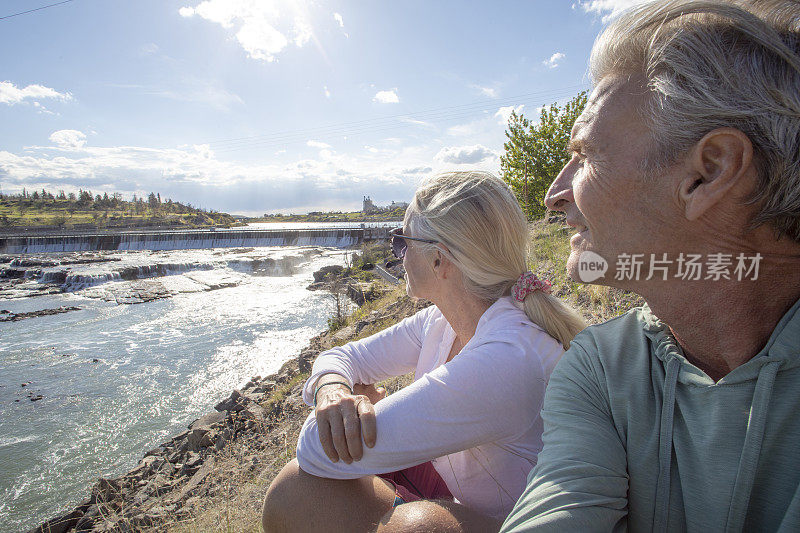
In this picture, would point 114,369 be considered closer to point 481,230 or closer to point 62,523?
point 62,523

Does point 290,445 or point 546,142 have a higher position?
point 546,142

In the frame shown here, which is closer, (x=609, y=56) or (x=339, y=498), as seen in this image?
(x=609, y=56)

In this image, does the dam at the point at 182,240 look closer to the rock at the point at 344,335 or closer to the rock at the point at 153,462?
the rock at the point at 344,335

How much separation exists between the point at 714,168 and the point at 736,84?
0.51ft

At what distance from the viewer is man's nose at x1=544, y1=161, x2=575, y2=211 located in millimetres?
1173

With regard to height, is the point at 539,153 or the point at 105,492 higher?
the point at 539,153

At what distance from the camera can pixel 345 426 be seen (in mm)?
1254

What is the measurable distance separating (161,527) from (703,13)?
4407mm

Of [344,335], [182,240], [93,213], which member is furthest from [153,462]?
[93,213]

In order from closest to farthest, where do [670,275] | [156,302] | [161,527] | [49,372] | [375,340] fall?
[670,275] < [375,340] < [161,527] < [49,372] < [156,302]

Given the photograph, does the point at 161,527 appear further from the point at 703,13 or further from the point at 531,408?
the point at 703,13

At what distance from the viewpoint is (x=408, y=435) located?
3.85 ft

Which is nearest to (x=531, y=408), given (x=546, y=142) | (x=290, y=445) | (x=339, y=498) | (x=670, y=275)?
(x=670, y=275)

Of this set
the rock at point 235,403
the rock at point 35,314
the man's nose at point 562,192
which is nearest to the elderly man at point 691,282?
the man's nose at point 562,192
